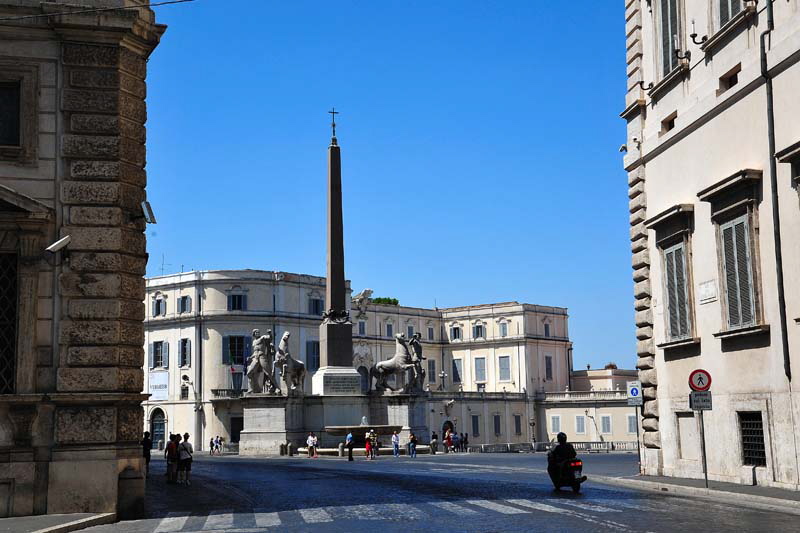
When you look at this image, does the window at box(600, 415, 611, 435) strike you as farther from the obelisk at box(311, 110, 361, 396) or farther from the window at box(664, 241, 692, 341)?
the window at box(664, 241, 692, 341)

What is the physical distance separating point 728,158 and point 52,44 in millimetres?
12274

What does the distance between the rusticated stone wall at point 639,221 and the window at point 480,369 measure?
78787 millimetres

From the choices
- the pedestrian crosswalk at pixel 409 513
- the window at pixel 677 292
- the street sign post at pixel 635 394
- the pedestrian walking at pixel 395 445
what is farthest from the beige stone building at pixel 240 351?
the pedestrian crosswalk at pixel 409 513

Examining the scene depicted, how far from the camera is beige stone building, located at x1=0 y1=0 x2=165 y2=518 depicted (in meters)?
15.4

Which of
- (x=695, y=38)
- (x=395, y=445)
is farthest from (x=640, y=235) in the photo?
(x=395, y=445)

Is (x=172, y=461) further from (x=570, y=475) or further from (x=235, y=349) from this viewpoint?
(x=235, y=349)

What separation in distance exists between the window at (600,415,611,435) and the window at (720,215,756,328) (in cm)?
7032

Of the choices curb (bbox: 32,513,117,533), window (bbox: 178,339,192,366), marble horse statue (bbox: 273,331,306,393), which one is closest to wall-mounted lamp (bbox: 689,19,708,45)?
curb (bbox: 32,513,117,533)

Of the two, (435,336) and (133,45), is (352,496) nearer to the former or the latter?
(133,45)

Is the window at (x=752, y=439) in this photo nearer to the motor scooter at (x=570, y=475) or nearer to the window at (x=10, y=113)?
the motor scooter at (x=570, y=475)

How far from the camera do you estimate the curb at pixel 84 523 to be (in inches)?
530

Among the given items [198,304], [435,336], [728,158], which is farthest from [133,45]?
[435,336]

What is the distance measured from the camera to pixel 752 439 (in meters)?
18.9

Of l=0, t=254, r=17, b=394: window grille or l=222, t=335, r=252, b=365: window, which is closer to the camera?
l=0, t=254, r=17, b=394: window grille
